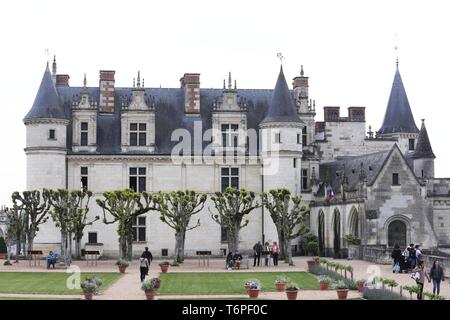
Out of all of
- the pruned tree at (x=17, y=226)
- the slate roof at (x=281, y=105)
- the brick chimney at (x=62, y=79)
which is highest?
the brick chimney at (x=62, y=79)

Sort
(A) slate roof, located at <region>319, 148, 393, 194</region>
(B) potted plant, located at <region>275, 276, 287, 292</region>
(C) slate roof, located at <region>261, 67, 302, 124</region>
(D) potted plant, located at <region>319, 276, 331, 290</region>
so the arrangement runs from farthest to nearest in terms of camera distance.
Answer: (C) slate roof, located at <region>261, 67, 302, 124</region> → (A) slate roof, located at <region>319, 148, 393, 194</region> → (D) potted plant, located at <region>319, 276, 331, 290</region> → (B) potted plant, located at <region>275, 276, 287, 292</region>

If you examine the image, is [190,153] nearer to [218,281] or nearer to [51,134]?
[51,134]

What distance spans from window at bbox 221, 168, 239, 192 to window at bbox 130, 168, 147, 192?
4.23m

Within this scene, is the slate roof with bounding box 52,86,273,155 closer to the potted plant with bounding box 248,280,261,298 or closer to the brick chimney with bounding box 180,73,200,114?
the brick chimney with bounding box 180,73,200,114

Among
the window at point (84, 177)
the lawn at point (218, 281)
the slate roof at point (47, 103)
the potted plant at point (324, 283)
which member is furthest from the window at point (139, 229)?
the potted plant at point (324, 283)

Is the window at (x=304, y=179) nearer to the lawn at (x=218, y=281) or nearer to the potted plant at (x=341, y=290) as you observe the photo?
the lawn at (x=218, y=281)

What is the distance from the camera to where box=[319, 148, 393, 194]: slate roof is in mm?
41906

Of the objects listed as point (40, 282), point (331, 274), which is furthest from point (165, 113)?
point (40, 282)

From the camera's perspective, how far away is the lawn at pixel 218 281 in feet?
85.8

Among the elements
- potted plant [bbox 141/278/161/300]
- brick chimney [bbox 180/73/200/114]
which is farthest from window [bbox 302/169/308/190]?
potted plant [bbox 141/278/161/300]

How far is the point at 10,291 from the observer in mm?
25719

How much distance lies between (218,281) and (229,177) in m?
18.7

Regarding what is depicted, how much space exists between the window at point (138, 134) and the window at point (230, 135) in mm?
4254
